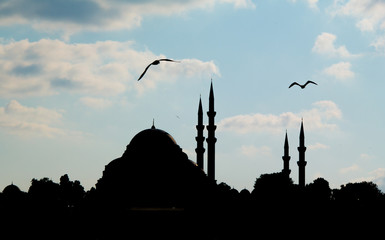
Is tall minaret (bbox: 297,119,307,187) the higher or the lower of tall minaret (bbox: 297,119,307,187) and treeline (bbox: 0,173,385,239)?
the higher

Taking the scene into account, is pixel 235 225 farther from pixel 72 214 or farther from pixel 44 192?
pixel 44 192

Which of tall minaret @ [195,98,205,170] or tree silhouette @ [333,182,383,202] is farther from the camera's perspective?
tree silhouette @ [333,182,383,202]

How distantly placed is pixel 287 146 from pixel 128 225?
1331 inches

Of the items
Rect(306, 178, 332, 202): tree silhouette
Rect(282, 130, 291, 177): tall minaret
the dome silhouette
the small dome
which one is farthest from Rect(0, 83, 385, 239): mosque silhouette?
Rect(306, 178, 332, 202): tree silhouette

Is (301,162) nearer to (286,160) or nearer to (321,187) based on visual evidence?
(286,160)

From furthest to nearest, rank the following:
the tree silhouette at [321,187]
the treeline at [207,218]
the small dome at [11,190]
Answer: the tree silhouette at [321,187] → the small dome at [11,190] → the treeline at [207,218]

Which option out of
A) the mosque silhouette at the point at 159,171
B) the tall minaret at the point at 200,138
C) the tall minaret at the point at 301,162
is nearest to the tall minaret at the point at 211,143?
the mosque silhouette at the point at 159,171

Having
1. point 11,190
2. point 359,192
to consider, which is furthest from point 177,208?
point 359,192

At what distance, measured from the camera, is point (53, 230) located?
56.6 metres

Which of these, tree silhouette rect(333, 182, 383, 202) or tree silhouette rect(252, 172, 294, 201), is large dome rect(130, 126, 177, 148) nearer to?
tree silhouette rect(252, 172, 294, 201)

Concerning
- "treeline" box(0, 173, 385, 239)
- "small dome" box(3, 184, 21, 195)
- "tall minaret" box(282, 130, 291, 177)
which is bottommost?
"treeline" box(0, 173, 385, 239)

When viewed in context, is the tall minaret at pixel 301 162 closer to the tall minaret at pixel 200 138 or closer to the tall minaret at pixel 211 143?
the tall minaret at pixel 200 138

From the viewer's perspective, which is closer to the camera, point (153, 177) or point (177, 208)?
point (177, 208)

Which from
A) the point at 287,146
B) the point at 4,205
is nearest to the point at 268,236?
the point at 287,146
